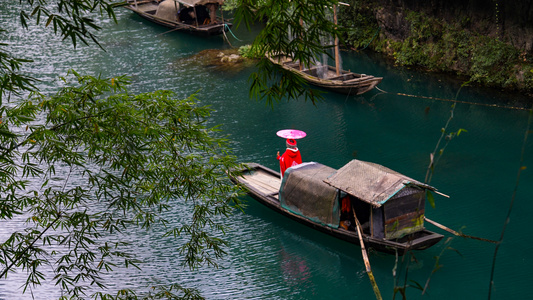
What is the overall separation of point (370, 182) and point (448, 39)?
11.4 metres

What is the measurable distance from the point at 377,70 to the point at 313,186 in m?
11.0

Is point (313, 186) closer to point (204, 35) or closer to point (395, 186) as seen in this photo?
point (395, 186)

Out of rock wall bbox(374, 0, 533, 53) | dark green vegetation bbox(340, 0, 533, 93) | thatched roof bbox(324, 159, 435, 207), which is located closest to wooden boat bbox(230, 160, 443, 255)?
thatched roof bbox(324, 159, 435, 207)

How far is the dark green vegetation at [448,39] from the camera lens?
669 inches

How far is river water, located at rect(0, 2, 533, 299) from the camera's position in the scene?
9750mm

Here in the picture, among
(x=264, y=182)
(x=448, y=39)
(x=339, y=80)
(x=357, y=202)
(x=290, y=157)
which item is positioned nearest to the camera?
(x=357, y=202)

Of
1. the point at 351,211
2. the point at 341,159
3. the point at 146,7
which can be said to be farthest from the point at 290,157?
the point at 146,7

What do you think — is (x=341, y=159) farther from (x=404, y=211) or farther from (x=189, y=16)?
(x=189, y=16)

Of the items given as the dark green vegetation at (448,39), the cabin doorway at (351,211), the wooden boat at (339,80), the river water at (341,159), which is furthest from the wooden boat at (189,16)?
the cabin doorway at (351,211)

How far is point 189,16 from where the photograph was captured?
26.8 metres

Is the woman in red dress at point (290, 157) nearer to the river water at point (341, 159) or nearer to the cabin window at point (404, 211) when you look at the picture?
the river water at point (341, 159)

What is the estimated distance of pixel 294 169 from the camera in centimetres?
1116

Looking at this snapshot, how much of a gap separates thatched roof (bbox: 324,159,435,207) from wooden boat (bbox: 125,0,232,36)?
15.2 meters

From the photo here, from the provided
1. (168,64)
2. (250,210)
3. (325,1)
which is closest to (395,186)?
(250,210)
